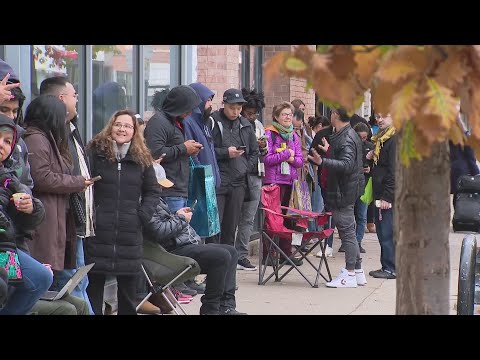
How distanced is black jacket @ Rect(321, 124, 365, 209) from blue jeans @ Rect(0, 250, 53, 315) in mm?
5116

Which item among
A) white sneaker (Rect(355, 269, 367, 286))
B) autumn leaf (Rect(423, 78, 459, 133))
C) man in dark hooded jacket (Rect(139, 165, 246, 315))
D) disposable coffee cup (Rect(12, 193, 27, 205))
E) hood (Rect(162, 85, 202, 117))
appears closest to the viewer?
autumn leaf (Rect(423, 78, 459, 133))

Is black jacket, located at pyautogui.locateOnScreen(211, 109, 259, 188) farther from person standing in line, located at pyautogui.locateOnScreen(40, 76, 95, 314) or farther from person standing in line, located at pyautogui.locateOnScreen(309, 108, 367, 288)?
person standing in line, located at pyautogui.locateOnScreen(40, 76, 95, 314)

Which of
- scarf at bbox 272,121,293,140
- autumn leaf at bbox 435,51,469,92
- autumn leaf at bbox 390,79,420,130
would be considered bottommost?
scarf at bbox 272,121,293,140

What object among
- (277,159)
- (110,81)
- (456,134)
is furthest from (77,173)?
(277,159)

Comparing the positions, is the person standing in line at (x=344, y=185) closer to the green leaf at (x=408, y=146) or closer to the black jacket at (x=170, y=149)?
the black jacket at (x=170, y=149)

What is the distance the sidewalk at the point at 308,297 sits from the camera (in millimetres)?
9258

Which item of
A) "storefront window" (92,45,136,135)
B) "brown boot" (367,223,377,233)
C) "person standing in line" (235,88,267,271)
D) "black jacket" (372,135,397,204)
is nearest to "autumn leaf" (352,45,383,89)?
"storefront window" (92,45,136,135)

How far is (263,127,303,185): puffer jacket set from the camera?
1179 cm

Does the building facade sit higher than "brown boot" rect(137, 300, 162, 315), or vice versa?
the building facade

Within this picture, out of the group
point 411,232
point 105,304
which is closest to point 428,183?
point 411,232

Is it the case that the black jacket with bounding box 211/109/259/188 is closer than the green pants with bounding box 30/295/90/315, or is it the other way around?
the green pants with bounding box 30/295/90/315

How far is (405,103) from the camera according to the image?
8.77 feet
